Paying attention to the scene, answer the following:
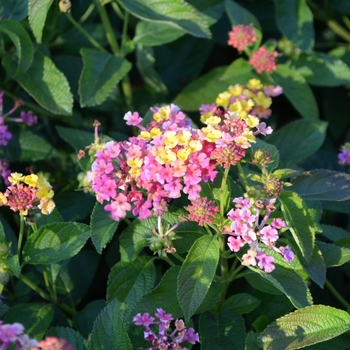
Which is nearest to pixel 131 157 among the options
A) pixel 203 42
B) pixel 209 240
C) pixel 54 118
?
pixel 209 240

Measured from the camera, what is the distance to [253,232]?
1.39m

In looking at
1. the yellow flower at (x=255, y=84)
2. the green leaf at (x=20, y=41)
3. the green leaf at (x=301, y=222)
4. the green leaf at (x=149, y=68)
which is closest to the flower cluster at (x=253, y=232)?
the green leaf at (x=301, y=222)

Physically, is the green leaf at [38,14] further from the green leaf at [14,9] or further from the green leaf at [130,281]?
the green leaf at [130,281]

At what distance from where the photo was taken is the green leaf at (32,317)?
5.44ft

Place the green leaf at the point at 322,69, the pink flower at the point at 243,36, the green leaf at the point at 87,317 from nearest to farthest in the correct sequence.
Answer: the green leaf at the point at 87,317 → the pink flower at the point at 243,36 → the green leaf at the point at 322,69

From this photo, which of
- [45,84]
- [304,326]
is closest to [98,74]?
[45,84]

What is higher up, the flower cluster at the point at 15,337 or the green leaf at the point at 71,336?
the flower cluster at the point at 15,337

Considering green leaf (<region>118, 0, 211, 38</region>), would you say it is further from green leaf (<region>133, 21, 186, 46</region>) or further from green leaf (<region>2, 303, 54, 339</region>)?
green leaf (<region>2, 303, 54, 339</region>)

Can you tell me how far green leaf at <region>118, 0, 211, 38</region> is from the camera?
198cm

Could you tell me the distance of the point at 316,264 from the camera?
1.55m

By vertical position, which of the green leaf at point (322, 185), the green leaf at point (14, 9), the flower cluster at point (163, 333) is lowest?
the flower cluster at point (163, 333)

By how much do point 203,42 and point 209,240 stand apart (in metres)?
1.49

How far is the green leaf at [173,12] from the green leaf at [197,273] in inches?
32.3

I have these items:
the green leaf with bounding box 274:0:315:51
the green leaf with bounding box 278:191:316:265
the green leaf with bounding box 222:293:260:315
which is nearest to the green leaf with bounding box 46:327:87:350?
the green leaf with bounding box 222:293:260:315
